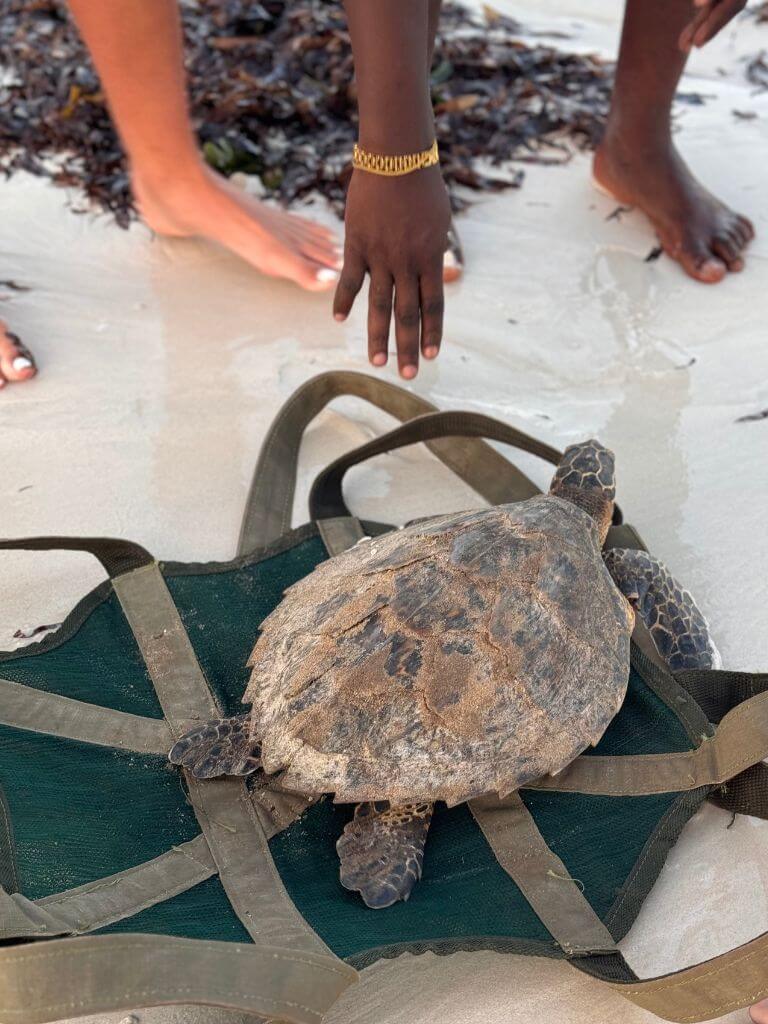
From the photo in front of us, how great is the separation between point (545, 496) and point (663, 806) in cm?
62

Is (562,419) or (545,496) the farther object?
(562,419)

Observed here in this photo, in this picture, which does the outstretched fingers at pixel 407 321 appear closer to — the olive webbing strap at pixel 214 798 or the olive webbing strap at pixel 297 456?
the olive webbing strap at pixel 297 456

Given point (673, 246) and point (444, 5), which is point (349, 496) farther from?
point (444, 5)

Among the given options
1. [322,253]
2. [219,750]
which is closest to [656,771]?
[219,750]

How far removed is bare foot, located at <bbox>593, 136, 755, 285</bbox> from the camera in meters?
2.96

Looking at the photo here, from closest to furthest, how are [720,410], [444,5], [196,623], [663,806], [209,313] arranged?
[663,806] < [196,623] < [720,410] < [209,313] < [444,5]

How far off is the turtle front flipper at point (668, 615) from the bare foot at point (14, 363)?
1608mm

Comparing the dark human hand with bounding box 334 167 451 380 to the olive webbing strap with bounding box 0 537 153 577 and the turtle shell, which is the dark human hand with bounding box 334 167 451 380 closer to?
the turtle shell

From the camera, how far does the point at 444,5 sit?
4387 millimetres

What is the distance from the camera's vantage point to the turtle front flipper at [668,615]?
192 centimetres

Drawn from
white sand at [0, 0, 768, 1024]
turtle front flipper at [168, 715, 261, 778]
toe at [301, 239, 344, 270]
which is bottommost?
white sand at [0, 0, 768, 1024]

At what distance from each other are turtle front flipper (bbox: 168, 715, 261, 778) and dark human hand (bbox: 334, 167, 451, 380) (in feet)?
2.97

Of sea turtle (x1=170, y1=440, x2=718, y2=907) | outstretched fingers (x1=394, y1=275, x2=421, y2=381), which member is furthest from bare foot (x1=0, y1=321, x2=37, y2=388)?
sea turtle (x1=170, y1=440, x2=718, y2=907)

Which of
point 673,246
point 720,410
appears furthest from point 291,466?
point 673,246
